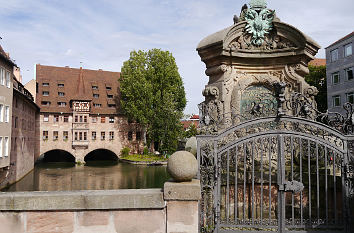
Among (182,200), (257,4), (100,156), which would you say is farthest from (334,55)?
(100,156)

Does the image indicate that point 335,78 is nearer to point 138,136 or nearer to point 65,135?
point 138,136

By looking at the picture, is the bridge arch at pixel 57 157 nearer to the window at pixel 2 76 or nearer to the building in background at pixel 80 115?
the building in background at pixel 80 115

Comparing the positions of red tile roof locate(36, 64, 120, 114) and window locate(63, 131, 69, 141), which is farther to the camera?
red tile roof locate(36, 64, 120, 114)

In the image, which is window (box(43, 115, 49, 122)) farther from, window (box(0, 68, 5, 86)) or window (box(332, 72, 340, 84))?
window (box(332, 72, 340, 84))

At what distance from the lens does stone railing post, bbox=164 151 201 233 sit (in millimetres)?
4422

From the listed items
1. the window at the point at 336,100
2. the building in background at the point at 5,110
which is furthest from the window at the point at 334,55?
the building in background at the point at 5,110

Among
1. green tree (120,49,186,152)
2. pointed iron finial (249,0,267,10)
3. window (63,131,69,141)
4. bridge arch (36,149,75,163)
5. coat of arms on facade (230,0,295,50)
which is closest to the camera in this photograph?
coat of arms on facade (230,0,295,50)

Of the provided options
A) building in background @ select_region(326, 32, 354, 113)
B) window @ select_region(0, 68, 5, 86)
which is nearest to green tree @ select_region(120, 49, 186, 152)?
building in background @ select_region(326, 32, 354, 113)

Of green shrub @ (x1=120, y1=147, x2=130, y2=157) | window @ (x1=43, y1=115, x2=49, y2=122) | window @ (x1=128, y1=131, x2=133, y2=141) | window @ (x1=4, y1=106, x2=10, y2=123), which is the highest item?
window @ (x1=43, y1=115, x2=49, y2=122)

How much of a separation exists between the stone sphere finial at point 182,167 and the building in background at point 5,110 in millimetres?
21555

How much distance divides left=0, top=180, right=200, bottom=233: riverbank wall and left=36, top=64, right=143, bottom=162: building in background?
4272 cm

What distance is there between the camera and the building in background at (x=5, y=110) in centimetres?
2208

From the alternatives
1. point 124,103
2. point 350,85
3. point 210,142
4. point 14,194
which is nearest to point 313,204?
point 210,142

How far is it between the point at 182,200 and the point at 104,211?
1153 millimetres
